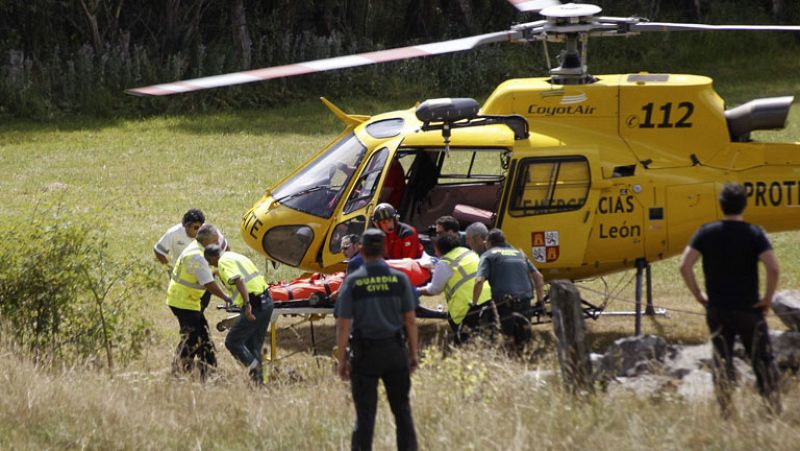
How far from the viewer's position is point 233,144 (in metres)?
24.5

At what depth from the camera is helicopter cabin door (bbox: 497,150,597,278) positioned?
1216cm

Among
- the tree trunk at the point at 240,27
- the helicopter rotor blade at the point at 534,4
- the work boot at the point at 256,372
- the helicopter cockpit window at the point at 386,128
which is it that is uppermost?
the helicopter rotor blade at the point at 534,4

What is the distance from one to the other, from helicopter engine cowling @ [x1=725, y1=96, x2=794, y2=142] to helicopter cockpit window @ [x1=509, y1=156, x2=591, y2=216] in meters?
1.57

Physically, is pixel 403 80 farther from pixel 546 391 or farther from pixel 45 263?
pixel 546 391

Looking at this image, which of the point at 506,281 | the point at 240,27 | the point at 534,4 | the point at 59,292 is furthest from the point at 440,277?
the point at 240,27

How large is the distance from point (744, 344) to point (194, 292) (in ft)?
17.1

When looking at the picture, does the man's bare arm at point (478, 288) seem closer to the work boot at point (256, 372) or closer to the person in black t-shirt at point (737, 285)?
the work boot at point (256, 372)

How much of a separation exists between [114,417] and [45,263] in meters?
2.94

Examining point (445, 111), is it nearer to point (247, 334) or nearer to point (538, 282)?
point (538, 282)

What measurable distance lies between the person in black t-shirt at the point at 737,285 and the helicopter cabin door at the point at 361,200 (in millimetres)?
4866

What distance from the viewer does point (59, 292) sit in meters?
11.3

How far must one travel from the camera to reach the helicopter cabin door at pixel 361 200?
12.4 metres

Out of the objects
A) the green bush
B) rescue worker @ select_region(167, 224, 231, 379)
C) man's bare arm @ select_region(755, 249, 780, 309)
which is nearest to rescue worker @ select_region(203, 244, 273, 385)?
rescue worker @ select_region(167, 224, 231, 379)

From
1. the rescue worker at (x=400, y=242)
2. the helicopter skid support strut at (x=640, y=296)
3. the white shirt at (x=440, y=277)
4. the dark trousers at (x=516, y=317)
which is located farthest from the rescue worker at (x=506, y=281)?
the rescue worker at (x=400, y=242)
